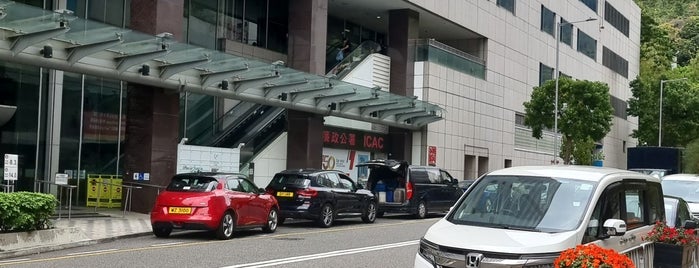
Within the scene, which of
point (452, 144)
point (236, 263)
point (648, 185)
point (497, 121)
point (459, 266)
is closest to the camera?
point (459, 266)

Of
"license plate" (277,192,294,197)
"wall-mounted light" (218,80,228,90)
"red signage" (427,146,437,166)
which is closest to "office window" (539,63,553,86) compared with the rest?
"red signage" (427,146,437,166)

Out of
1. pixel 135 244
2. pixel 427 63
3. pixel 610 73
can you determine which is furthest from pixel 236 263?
pixel 610 73

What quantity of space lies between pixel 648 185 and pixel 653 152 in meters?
28.3

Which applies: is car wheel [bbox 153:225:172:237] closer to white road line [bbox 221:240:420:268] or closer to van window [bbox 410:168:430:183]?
white road line [bbox 221:240:420:268]

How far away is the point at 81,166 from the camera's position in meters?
24.8

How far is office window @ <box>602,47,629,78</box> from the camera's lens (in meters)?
64.6

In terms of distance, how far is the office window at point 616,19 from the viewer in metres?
64.2

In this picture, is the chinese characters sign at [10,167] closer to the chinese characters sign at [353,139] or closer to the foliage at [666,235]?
the foliage at [666,235]

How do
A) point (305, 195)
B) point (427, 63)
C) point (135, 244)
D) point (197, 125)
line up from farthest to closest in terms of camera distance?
point (427, 63), point (197, 125), point (305, 195), point (135, 244)

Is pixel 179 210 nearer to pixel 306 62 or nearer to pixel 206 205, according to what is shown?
pixel 206 205

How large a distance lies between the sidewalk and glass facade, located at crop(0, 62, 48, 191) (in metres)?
2.80

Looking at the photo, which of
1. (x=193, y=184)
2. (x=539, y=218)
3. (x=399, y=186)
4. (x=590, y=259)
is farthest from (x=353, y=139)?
(x=590, y=259)

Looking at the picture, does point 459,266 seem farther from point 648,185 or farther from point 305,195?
point 305,195

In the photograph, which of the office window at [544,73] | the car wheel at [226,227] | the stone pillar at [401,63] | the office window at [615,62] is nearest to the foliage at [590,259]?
the car wheel at [226,227]
